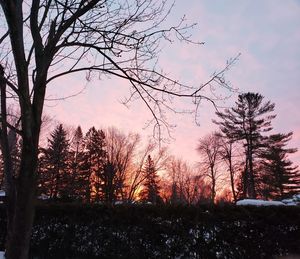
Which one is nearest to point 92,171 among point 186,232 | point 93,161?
point 93,161

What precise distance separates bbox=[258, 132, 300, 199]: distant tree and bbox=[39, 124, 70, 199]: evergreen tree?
2374 centimetres

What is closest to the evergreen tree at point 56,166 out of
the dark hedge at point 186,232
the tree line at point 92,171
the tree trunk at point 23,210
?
the tree line at point 92,171

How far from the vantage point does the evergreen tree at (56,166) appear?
4941 centimetres

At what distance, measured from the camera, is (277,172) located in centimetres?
4744

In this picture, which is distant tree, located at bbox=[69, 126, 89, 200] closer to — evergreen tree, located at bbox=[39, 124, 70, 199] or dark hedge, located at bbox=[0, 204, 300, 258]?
evergreen tree, located at bbox=[39, 124, 70, 199]

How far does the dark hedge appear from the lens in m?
8.01

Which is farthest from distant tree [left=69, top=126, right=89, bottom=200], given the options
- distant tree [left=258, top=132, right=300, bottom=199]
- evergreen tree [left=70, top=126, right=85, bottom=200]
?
distant tree [left=258, top=132, right=300, bottom=199]

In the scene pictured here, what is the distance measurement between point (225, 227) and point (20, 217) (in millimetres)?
4590

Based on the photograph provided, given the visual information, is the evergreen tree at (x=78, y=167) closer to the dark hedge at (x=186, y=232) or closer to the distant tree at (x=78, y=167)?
the distant tree at (x=78, y=167)

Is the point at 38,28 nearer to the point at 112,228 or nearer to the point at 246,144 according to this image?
the point at 112,228

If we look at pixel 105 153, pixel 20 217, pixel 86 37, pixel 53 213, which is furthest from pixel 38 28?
pixel 105 153

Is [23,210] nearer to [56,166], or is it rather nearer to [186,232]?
[186,232]

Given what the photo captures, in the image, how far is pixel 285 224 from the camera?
26.9 ft

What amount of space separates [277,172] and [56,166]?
92.6 ft
